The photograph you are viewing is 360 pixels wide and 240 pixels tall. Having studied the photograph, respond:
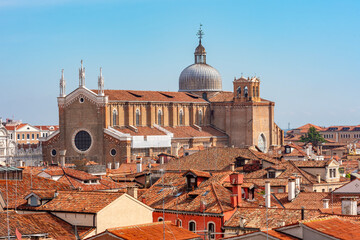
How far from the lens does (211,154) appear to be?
4650cm

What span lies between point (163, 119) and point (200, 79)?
13334 mm

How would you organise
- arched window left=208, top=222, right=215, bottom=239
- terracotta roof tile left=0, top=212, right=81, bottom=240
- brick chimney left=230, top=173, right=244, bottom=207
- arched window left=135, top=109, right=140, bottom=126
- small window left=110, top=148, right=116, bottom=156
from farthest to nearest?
arched window left=135, top=109, right=140, bottom=126 < small window left=110, top=148, right=116, bottom=156 < brick chimney left=230, top=173, right=244, bottom=207 < arched window left=208, top=222, right=215, bottom=239 < terracotta roof tile left=0, top=212, right=81, bottom=240

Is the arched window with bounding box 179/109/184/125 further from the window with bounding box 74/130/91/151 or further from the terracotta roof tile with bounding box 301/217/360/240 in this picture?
the terracotta roof tile with bounding box 301/217/360/240

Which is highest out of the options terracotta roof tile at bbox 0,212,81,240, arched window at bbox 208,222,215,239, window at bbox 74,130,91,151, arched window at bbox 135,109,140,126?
arched window at bbox 135,109,140,126

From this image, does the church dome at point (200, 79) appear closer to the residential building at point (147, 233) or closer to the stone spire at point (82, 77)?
the stone spire at point (82, 77)

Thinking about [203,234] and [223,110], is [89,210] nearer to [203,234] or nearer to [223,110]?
[203,234]

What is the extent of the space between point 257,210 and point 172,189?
555cm

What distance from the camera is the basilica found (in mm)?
83375

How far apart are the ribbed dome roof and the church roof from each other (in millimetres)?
3386

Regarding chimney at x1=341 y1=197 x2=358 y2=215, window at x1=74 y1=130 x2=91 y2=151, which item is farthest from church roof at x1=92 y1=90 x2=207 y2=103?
chimney at x1=341 y1=197 x2=358 y2=215

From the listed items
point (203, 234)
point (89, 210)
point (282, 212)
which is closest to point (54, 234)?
point (89, 210)

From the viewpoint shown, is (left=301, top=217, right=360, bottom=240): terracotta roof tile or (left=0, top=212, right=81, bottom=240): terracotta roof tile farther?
(left=0, top=212, right=81, bottom=240): terracotta roof tile

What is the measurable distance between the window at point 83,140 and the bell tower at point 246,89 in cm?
2059

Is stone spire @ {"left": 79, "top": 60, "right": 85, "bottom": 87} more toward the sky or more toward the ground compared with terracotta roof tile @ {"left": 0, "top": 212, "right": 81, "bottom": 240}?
more toward the sky
